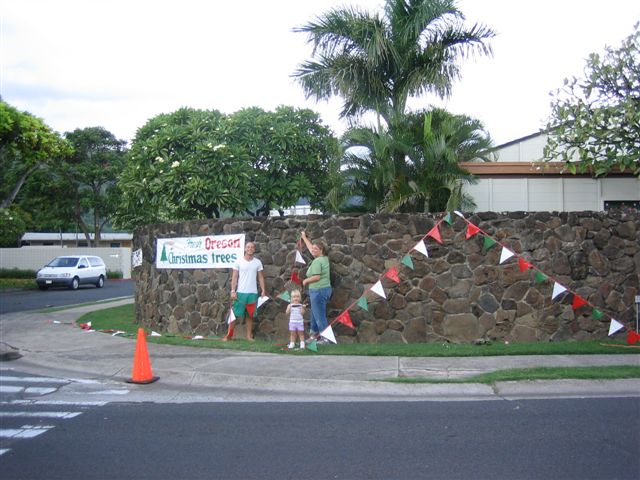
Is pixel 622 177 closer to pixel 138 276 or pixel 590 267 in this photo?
pixel 590 267

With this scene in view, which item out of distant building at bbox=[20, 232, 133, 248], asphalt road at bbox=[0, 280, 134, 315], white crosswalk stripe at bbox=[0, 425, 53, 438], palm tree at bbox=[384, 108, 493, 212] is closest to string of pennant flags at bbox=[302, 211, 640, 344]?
palm tree at bbox=[384, 108, 493, 212]

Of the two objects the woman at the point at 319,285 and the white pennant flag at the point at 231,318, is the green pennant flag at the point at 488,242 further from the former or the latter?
the white pennant flag at the point at 231,318

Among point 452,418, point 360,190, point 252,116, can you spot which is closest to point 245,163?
point 252,116

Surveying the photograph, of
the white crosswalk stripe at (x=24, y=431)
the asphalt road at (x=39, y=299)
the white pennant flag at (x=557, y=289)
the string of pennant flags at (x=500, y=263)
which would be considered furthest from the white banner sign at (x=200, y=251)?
the asphalt road at (x=39, y=299)

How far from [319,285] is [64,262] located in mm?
23911

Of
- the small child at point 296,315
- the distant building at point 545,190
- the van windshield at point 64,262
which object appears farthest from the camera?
the van windshield at point 64,262

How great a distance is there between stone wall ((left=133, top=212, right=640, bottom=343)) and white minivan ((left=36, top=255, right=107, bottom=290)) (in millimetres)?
22416

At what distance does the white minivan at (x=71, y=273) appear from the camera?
30.0 metres

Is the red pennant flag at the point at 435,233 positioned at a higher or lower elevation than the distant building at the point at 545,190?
lower

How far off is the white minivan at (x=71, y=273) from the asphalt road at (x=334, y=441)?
24.0 meters

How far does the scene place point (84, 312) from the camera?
1833cm

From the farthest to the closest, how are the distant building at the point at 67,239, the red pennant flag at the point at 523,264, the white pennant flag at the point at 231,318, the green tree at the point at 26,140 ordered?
the distant building at the point at 67,239 < the green tree at the point at 26,140 < the white pennant flag at the point at 231,318 < the red pennant flag at the point at 523,264

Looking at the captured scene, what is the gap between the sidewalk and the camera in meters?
8.25

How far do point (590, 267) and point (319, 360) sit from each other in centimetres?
508
